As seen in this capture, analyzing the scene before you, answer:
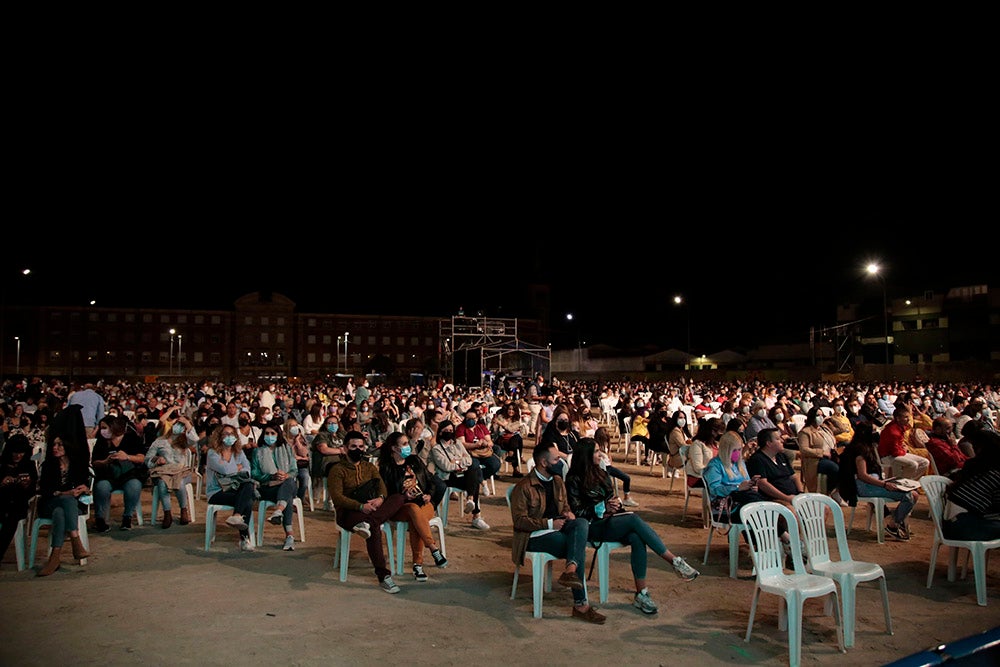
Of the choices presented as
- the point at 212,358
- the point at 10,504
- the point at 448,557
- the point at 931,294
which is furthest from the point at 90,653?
the point at 212,358

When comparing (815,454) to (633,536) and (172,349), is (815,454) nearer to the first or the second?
(633,536)

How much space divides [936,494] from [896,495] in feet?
4.87

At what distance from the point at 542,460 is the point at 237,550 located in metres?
3.60

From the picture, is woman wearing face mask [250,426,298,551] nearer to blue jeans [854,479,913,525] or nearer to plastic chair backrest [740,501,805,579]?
plastic chair backrest [740,501,805,579]

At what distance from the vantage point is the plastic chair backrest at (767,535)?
15.6 feet

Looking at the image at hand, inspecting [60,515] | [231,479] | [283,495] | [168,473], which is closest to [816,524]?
[283,495]

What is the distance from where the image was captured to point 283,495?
7.45 metres

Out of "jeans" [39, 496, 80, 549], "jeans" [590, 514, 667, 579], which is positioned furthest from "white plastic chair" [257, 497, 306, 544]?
"jeans" [590, 514, 667, 579]

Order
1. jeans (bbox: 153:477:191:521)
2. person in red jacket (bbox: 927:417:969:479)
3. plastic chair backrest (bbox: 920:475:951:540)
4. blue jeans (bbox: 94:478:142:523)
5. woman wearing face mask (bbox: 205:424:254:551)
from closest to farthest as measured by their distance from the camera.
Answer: plastic chair backrest (bbox: 920:475:951:540), woman wearing face mask (bbox: 205:424:254:551), blue jeans (bbox: 94:478:142:523), person in red jacket (bbox: 927:417:969:479), jeans (bbox: 153:477:191:521)

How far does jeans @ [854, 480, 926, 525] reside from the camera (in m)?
7.29

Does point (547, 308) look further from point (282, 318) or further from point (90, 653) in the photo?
point (90, 653)

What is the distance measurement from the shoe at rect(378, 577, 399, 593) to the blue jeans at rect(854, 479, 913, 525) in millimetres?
5001

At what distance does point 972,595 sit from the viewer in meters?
5.59

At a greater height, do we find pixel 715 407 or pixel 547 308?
pixel 547 308
